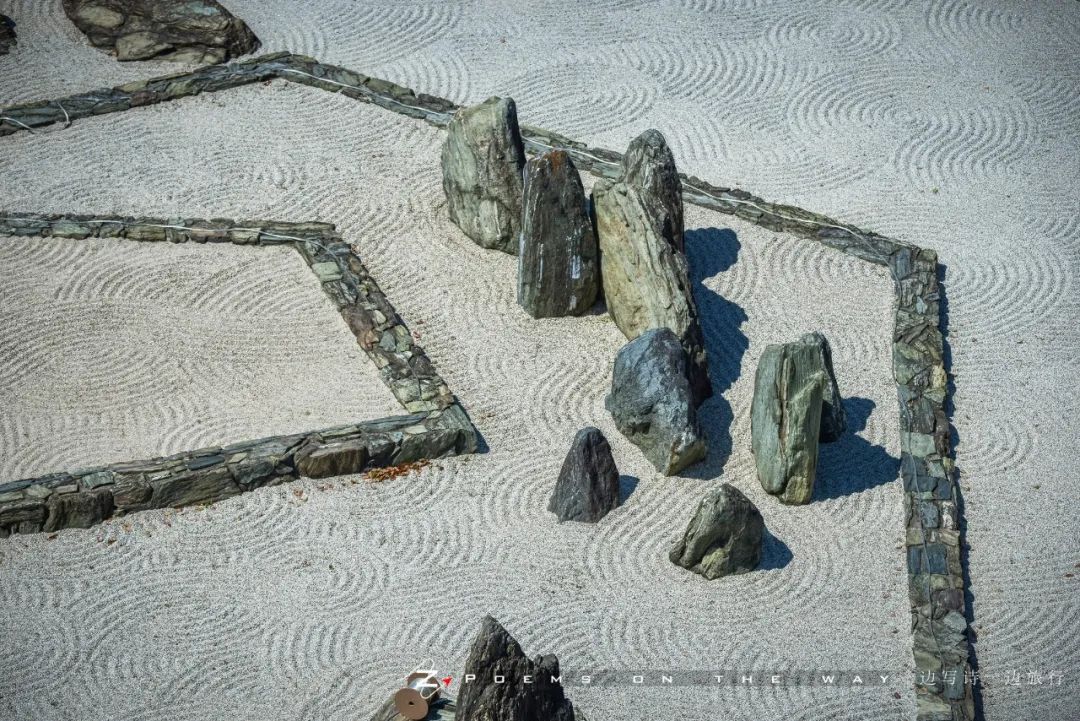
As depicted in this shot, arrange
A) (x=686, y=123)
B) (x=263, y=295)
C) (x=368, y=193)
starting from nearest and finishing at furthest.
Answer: (x=263, y=295) → (x=368, y=193) → (x=686, y=123)

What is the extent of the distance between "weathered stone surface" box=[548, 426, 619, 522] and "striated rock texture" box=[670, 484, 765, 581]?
3.27 feet

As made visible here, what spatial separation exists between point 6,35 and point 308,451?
1124 centimetres

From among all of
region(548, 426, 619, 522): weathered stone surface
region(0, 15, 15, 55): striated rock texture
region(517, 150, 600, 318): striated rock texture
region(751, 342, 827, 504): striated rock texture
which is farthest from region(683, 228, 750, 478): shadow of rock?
region(0, 15, 15, 55): striated rock texture

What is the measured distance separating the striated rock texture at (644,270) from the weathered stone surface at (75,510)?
21.0 feet

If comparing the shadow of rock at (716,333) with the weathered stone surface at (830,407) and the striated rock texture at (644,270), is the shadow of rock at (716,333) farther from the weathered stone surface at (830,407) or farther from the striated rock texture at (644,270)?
the weathered stone surface at (830,407)

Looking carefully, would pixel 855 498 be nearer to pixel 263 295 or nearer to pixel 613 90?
pixel 263 295

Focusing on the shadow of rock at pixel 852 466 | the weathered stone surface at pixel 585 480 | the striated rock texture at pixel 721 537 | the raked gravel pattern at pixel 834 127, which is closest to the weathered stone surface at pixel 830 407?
the shadow of rock at pixel 852 466

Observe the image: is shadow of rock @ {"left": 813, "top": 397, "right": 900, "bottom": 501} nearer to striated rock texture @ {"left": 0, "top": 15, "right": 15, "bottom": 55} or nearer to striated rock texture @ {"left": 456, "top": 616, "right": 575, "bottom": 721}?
striated rock texture @ {"left": 456, "top": 616, "right": 575, "bottom": 721}

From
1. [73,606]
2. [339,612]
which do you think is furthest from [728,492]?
[73,606]

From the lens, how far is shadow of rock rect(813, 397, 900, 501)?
46.8 feet

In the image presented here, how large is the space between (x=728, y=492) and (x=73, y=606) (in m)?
6.24

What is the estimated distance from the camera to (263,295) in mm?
16531

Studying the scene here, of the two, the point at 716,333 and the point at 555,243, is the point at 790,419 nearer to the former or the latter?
the point at 716,333

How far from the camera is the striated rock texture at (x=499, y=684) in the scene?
32.9 feet
